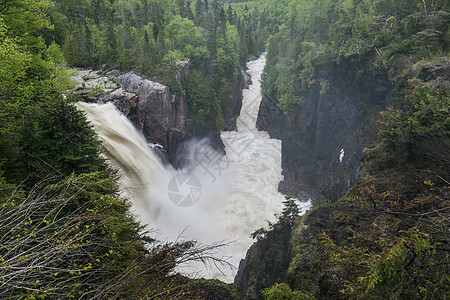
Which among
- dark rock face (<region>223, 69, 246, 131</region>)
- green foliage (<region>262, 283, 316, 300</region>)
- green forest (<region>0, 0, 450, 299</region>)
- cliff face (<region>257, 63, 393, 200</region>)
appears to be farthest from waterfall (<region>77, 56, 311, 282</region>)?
green foliage (<region>262, 283, 316, 300</region>)

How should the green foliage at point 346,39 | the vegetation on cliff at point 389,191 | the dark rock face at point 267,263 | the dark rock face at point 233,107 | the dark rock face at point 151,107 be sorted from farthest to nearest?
1. the dark rock face at point 233,107
2. the dark rock face at point 151,107
3. the green foliage at point 346,39
4. the dark rock face at point 267,263
5. the vegetation on cliff at point 389,191

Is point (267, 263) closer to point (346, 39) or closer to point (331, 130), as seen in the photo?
point (331, 130)

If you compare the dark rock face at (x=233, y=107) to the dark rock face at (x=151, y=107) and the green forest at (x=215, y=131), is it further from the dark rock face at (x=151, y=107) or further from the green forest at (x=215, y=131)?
the dark rock face at (x=151, y=107)

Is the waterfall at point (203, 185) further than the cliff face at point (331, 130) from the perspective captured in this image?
No

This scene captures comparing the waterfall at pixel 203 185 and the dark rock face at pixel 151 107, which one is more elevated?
the dark rock face at pixel 151 107

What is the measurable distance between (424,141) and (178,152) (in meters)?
21.4

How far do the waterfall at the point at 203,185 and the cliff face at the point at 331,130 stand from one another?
2541mm

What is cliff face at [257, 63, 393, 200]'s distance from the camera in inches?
811

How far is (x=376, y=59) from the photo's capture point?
20062 millimetres

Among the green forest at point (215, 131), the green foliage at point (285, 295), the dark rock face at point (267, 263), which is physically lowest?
the dark rock face at point (267, 263)

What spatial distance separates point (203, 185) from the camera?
27891mm

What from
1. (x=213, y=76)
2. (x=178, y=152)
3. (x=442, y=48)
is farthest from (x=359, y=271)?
(x=213, y=76)

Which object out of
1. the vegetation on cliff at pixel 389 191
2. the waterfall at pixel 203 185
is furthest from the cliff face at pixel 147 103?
the vegetation on cliff at pixel 389 191

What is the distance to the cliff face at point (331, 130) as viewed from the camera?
20.6m
